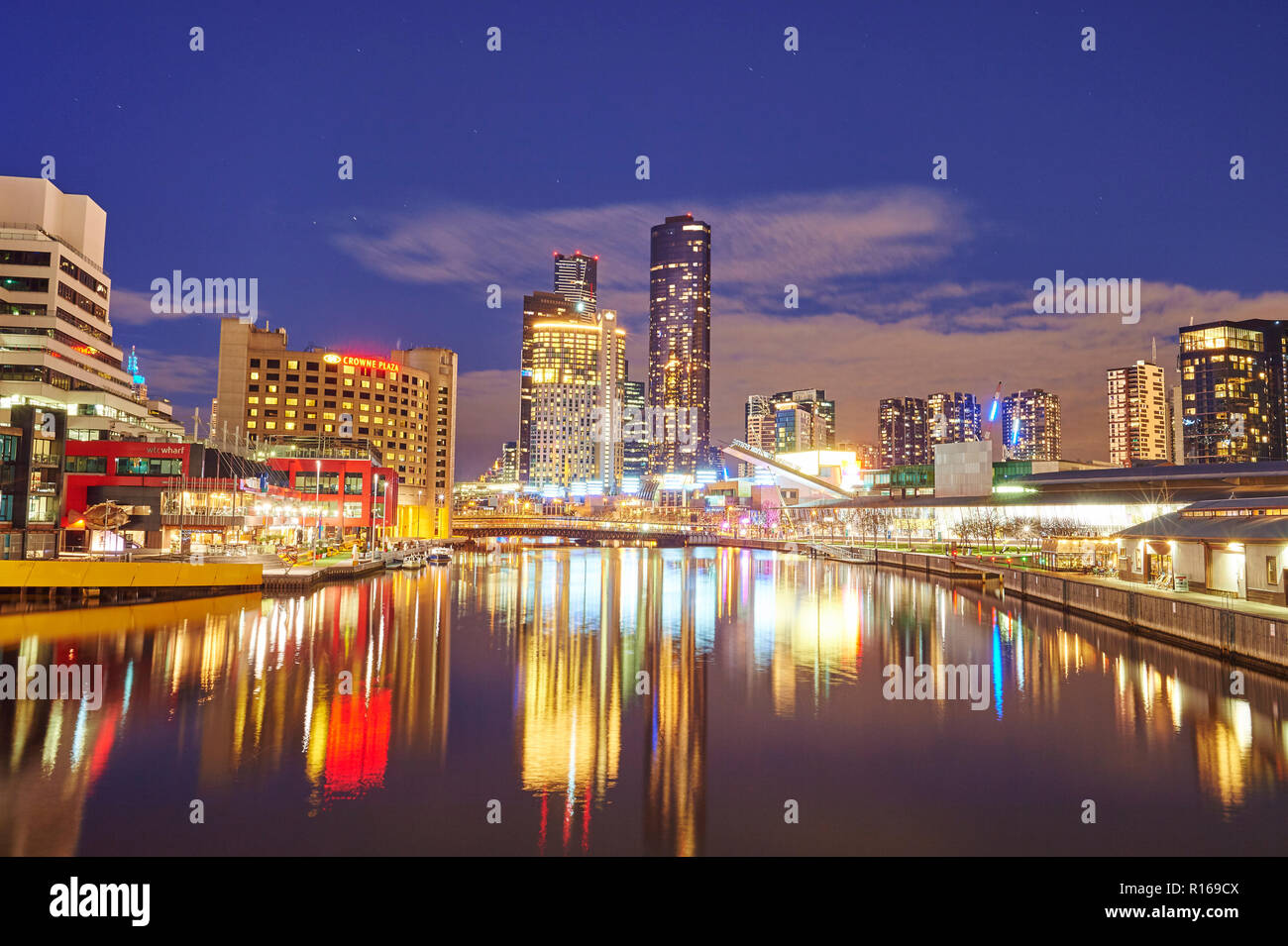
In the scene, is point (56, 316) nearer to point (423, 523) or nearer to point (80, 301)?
point (80, 301)

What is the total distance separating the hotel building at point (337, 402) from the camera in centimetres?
13112

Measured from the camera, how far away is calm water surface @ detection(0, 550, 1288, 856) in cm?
1326

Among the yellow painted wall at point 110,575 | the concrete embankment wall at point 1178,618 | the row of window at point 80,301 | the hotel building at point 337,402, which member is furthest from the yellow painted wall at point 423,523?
the concrete embankment wall at point 1178,618

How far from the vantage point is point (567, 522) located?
18012 centimetres

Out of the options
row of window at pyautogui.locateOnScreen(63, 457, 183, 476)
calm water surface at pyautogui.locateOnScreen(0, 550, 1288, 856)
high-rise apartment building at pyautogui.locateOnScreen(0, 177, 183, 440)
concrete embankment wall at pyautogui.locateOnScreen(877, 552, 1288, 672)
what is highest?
high-rise apartment building at pyautogui.locateOnScreen(0, 177, 183, 440)

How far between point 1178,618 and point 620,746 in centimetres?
2493

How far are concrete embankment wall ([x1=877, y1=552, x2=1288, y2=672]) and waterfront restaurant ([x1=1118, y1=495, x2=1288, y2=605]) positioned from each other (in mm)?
3135

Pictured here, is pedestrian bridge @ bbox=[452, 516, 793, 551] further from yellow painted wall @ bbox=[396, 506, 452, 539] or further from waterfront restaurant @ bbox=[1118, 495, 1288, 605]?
waterfront restaurant @ bbox=[1118, 495, 1288, 605]

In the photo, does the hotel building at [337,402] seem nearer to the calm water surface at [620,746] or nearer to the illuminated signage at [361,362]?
the illuminated signage at [361,362]

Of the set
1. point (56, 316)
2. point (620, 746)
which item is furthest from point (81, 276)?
point (620, 746)

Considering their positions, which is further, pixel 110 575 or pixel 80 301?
pixel 80 301

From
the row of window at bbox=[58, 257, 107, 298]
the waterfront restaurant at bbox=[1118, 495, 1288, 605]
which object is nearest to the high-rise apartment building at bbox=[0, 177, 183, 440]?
the row of window at bbox=[58, 257, 107, 298]

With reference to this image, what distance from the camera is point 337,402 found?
13575cm
